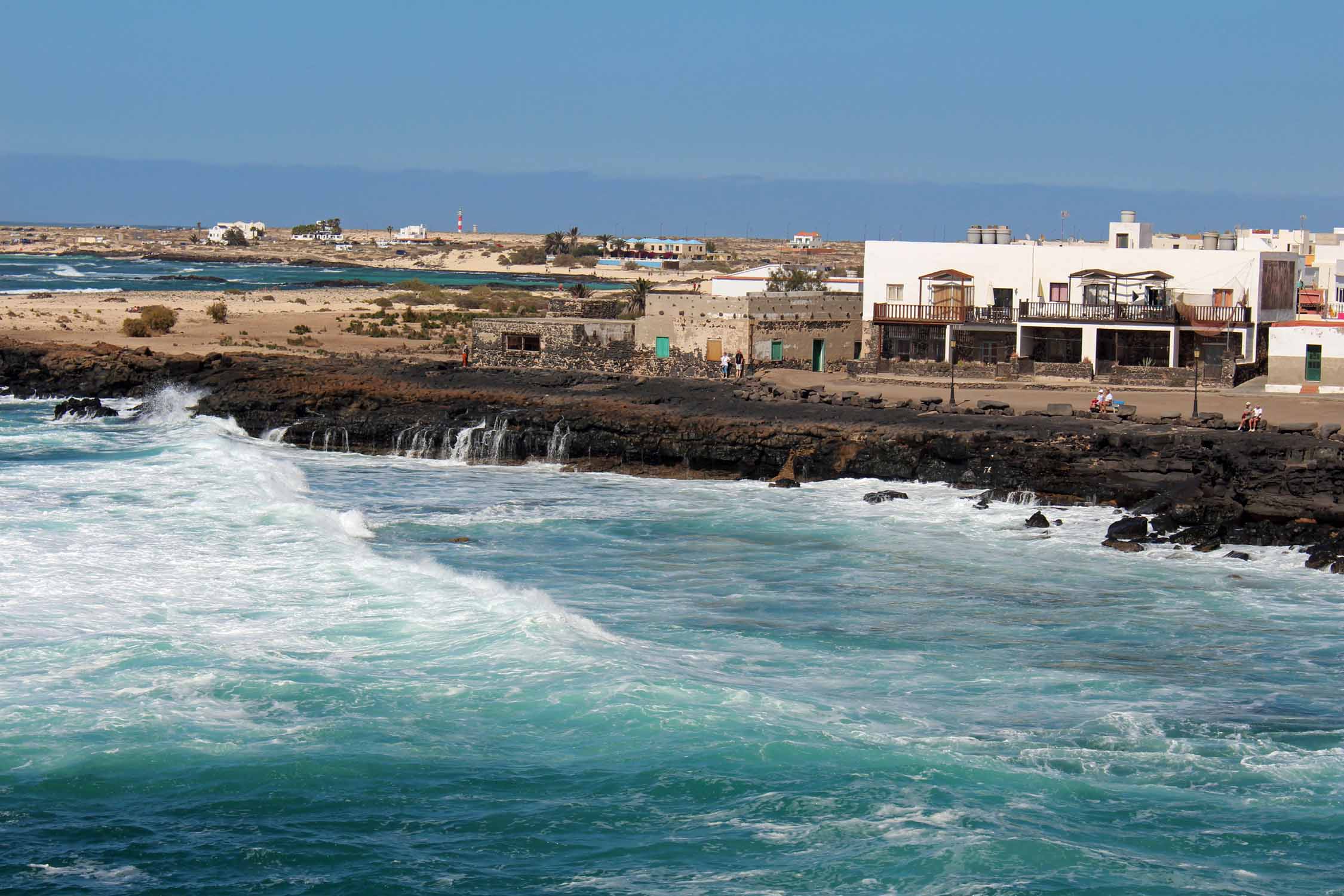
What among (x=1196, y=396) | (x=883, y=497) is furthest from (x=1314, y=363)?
(x=883, y=497)

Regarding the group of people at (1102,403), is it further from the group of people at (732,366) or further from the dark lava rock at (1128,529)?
the group of people at (732,366)

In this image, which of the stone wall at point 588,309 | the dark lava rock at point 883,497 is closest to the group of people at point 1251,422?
the dark lava rock at point 883,497

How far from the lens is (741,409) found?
4231 cm

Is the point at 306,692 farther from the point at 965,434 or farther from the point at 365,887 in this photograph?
the point at 965,434

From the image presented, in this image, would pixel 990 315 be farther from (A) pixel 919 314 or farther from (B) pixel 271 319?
(B) pixel 271 319

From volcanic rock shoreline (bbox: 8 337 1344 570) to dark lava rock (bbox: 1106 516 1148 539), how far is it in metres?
0.52

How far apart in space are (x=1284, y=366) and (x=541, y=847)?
34555 mm

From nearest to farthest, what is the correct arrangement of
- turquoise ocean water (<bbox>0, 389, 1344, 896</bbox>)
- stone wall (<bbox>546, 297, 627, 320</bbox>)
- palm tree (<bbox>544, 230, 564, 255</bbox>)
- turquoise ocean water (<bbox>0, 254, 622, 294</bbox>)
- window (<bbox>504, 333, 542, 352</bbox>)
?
turquoise ocean water (<bbox>0, 389, 1344, 896</bbox>) → window (<bbox>504, 333, 542, 352</bbox>) → stone wall (<bbox>546, 297, 627, 320</bbox>) → turquoise ocean water (<bbox>0, 254, 622, 294</bbox>) → palm tree (<bbox>544, 230, 564, 255</bbox>)

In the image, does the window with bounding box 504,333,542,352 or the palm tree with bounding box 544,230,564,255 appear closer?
the window with bounding box 504,333,542,352

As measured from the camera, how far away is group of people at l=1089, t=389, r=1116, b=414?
132ft

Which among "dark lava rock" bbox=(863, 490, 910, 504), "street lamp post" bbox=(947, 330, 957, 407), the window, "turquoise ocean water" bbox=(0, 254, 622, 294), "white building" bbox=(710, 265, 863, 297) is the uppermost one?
"turquoise ocean water" bbox=(0, 254, 622, 294)

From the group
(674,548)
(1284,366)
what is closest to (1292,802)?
(674,548)

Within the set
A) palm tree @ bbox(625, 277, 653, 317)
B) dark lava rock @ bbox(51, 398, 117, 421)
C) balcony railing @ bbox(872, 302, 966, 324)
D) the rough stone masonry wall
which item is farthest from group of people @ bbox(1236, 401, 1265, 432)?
dark lava rock @ bbox(51, 398, 117, 421)

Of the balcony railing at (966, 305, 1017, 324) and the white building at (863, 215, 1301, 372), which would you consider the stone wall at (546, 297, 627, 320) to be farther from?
the balcony railing at (966, 305, 1017, 324)
